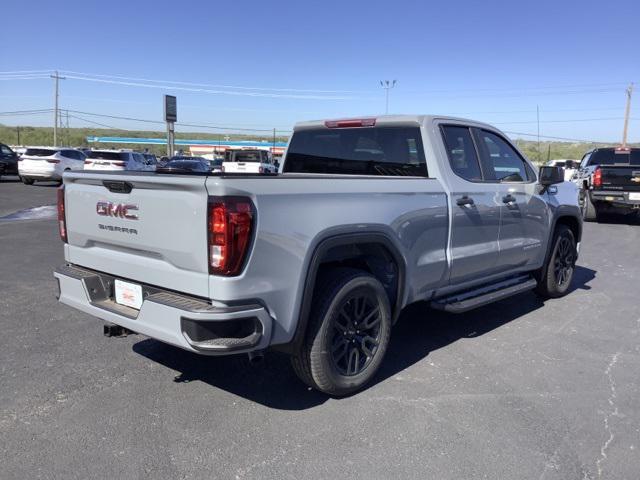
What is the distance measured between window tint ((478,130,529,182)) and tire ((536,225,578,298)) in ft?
3.50

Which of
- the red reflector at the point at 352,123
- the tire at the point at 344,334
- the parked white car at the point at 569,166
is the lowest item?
the tire at the point at 344,334

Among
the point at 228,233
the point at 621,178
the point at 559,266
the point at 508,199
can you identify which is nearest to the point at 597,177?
the point at 621,178

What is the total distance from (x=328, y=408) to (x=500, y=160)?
10.5 feet

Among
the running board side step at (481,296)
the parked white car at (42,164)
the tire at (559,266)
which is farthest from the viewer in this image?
the parked white car at (42,164)

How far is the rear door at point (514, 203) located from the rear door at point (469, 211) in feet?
0.43

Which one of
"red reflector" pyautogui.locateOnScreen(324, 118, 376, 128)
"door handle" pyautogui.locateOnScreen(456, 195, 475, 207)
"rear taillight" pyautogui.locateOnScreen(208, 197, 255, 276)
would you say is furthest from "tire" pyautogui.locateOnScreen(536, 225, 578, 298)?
"rear taillight" pyautogui.locateOnScreen(208, 197, 255, 276)

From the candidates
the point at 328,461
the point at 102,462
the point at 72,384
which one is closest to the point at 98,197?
the point at 72,384

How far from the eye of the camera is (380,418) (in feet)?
11.7

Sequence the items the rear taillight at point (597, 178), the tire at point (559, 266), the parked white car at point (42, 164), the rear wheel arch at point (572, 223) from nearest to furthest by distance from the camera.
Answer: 1. the tire at point (559, 266)
2. the rear wheel arch at point (572, 223)
3. the rear taillight at point (597, 178)
4. the parked white car at point (42, 164)

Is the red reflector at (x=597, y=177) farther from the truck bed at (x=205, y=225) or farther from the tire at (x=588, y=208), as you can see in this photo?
the truck bed at (x=205, y=225)

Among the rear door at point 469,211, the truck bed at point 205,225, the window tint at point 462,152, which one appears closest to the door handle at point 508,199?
the rear door at point 469,211

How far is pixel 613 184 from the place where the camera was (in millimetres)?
13523

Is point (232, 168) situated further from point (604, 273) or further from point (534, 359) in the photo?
point (534, 359)

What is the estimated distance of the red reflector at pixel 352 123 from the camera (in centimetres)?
497
